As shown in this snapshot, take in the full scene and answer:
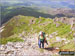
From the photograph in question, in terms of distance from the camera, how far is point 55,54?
69.2 feet

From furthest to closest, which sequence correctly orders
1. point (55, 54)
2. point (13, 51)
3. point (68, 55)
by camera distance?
point (13, 51) → point (55, 54) → point (68, 55)

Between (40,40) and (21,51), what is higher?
(40,40)

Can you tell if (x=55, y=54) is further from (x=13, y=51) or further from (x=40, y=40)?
(x=13, y=51)

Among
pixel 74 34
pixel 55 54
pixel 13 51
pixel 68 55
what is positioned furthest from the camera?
pixel 74 34

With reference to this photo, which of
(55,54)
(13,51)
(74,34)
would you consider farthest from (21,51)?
(74,34)

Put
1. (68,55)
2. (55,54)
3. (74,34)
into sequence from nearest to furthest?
1. (68,55)
2. (55,54)
3. (74,34)

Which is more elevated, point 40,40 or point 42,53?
point 40,40

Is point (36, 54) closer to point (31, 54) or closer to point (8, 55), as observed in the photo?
point (31, 54)

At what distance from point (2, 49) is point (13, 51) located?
2.24 meters

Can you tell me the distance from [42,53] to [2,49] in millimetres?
6289

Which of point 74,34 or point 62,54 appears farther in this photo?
point 74,34

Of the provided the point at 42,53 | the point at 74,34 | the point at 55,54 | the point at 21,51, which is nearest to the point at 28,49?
the point at 21,51

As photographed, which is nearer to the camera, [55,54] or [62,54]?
[62,54]

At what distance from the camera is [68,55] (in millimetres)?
18781
